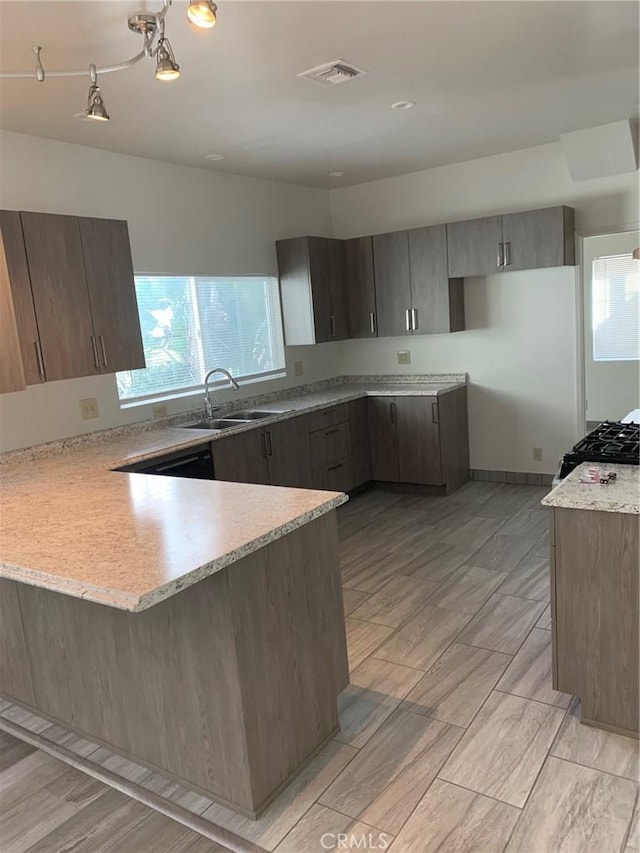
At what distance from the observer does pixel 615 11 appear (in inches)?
99.3

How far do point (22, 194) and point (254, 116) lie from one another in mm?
1358

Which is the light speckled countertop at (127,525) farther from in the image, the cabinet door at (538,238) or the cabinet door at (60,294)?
the cabinet door at (538,238)

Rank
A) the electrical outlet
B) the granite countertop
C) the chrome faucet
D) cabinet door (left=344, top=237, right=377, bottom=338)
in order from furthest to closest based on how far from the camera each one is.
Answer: cabinet door (left=344, top=237, right=377, bottom=338)
the chrome faucet
the electrical outlet
the granite countertop

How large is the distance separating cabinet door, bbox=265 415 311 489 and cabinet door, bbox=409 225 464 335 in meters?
1.44

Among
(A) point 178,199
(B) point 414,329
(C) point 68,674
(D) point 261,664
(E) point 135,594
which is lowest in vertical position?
(C) point 68,674

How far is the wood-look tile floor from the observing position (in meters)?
1.93

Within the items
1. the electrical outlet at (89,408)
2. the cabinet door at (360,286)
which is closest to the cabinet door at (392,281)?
the cabinet door at (360,286)

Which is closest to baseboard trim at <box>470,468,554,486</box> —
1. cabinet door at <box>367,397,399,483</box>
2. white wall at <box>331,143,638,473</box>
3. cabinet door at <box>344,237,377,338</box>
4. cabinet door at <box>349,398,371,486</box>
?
white wall at <box>331,143,638,473</box>

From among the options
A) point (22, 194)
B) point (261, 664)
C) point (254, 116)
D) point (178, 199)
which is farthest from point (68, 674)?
point (178, 199)

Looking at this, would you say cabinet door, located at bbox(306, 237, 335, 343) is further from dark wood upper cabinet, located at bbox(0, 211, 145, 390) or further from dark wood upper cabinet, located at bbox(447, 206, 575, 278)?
dark wood upper cabinet, located at bbox(0, 211, 145, 390)

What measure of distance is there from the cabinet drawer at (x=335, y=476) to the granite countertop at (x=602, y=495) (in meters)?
2.64

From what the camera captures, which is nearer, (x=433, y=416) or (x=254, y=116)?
(x=254, y=116)

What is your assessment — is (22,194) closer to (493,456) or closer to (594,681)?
(594,681)

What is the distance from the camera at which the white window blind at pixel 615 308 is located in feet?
21.5
